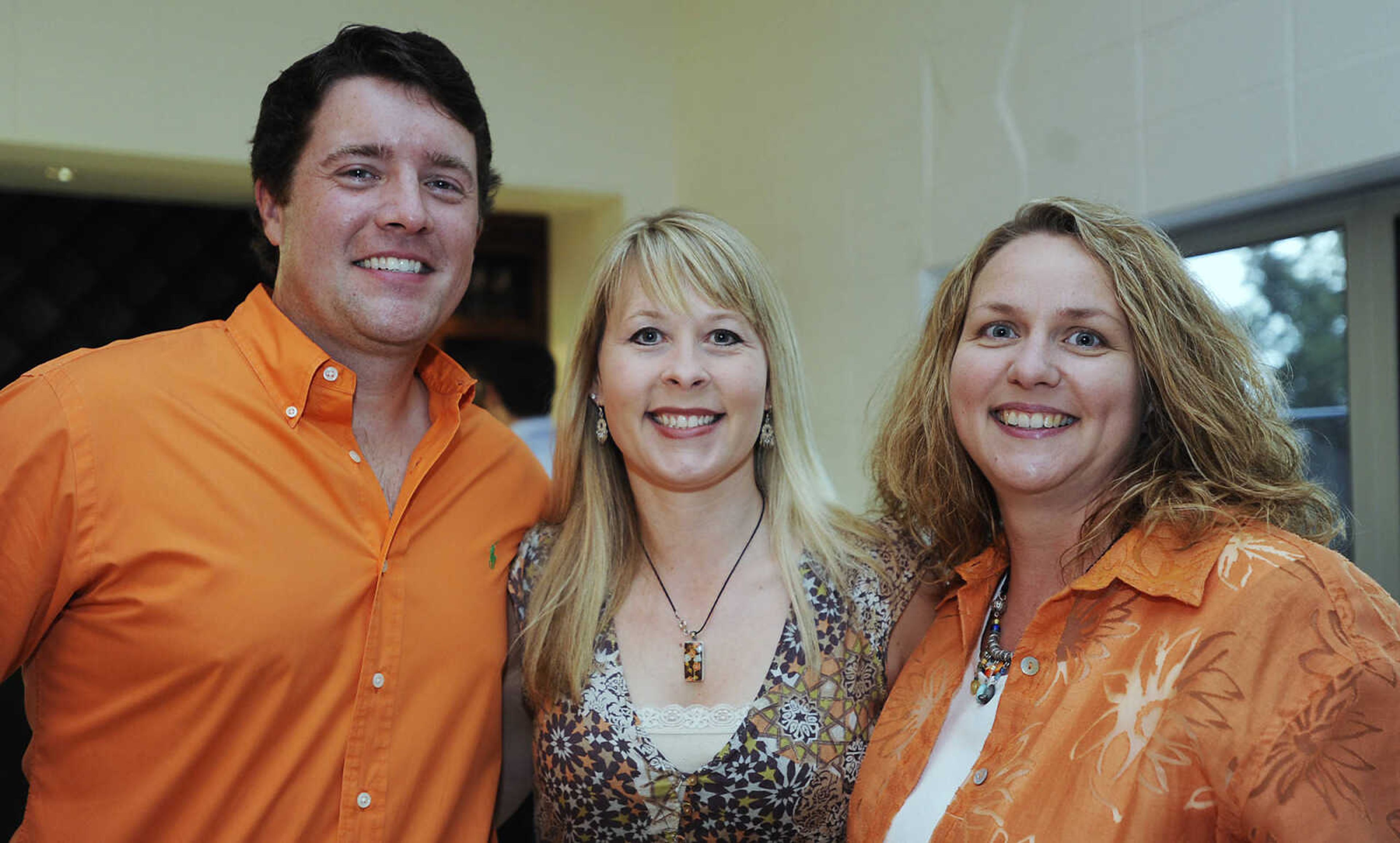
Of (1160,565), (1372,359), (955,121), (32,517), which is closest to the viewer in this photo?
(1160,565)

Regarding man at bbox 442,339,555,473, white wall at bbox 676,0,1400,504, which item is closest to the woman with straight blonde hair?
white wall at bbox 676,0,1400,504

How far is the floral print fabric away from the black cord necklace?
0.11 m

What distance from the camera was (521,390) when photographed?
4277 mm

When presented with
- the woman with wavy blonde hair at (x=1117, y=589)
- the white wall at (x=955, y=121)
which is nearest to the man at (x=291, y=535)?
the woman with wavy blonde hair at (x=1117, y=589)

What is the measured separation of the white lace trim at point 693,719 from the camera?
1829 mm

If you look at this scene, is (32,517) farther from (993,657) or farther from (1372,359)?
(1372,359)

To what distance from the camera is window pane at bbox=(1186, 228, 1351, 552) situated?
2506 millimetres

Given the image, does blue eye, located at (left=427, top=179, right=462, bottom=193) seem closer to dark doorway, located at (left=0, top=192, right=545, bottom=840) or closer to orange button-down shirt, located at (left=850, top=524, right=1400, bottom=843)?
orange button-down shirt, located at (left=850, top=524, right=1400, bottom=843)

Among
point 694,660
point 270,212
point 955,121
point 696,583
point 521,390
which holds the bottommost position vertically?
point 694,660

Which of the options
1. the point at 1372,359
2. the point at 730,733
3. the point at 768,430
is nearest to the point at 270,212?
the point at 768,430

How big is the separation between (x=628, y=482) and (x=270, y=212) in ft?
2.71

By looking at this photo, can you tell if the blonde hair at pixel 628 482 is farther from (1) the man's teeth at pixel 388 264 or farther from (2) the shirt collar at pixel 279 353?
(2) the shirt collar at pixel 279 353

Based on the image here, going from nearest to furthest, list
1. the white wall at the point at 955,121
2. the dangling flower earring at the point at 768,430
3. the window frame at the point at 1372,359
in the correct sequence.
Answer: the dangling flower earring at the point at 768,430, the white wall at the point at 955,121, the window frame at the point at 1372,359

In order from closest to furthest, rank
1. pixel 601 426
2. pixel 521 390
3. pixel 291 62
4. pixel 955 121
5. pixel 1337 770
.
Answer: pixel 1337 770, pixel 601 426, pixel 955 121, pixel 291 62, pixel 521 390
